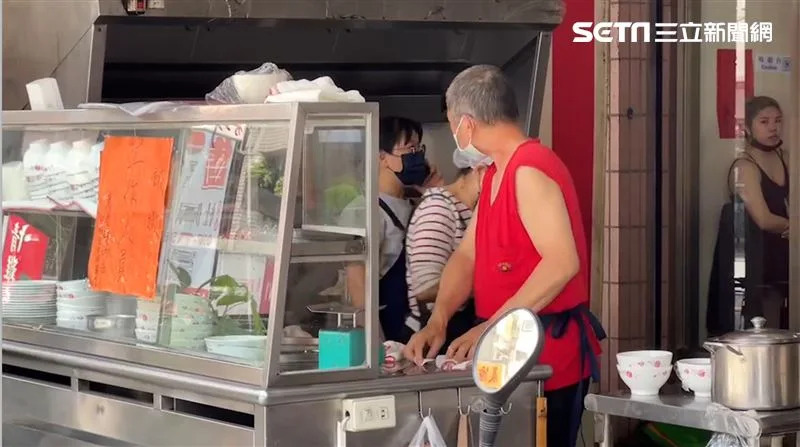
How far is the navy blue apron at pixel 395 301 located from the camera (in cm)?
461

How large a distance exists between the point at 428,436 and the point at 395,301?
137 cm

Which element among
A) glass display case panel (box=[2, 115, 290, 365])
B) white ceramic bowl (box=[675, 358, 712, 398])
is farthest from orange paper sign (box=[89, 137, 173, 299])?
white ceramic bowl (box=[675, 358, 712, 398])

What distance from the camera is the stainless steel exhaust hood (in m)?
4.64

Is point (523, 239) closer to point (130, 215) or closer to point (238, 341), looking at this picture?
point (238, 341)

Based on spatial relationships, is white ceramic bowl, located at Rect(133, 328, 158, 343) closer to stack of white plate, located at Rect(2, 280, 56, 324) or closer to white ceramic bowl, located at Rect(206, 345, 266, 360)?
white ceramic bowl, located at Rect(206, 345, 266, 360)

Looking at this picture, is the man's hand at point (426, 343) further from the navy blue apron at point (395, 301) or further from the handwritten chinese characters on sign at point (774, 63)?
the handwritten chinese characters on sign at point (774, 63)

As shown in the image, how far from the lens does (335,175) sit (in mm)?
3299

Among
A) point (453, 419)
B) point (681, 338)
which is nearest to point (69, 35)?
point (453, 419)

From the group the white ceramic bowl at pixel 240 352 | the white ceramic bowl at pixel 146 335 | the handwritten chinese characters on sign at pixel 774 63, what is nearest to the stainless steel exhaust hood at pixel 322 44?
the handwritten chinese characters on sign at pixel 774 63

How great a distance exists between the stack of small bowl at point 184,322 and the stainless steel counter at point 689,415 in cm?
110

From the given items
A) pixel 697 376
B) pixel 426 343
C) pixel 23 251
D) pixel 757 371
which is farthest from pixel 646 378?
pixel 23 251

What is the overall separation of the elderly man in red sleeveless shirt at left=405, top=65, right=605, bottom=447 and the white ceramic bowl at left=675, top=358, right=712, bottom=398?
43 centimetres

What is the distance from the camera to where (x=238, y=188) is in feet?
11.1

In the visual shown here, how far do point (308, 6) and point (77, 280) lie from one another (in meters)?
1.44
